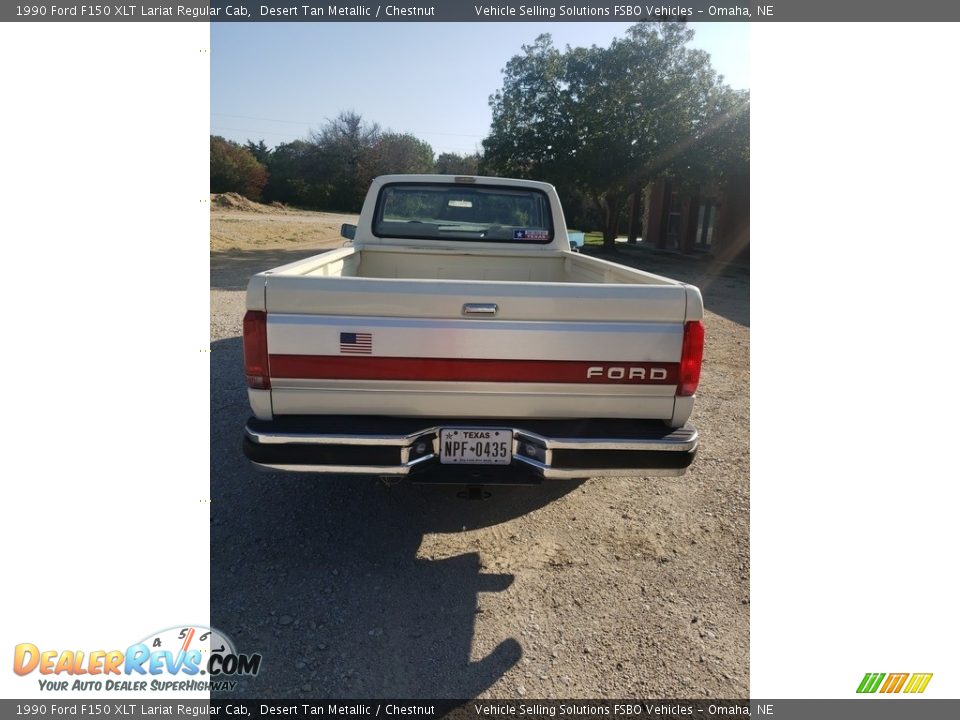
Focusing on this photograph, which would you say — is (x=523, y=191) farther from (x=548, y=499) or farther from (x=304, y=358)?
(x=304, y=358)

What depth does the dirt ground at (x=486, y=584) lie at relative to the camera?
2385mm

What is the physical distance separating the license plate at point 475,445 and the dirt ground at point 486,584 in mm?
693

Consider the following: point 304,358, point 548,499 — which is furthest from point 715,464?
point 304,358

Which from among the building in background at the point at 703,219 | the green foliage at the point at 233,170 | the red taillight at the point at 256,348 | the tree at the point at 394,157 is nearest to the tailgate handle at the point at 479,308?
the red taillight at the point at 256,348

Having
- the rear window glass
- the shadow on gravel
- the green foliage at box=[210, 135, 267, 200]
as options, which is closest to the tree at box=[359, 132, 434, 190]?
the green foliage at box=[210, 135, 267, 200]

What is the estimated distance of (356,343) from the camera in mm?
2584

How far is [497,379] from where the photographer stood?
8.80 feet

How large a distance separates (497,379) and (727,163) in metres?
16.7

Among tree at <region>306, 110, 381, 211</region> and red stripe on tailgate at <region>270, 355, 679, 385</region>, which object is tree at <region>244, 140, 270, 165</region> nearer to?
tree at <region>306, 110, 381, 211</region>

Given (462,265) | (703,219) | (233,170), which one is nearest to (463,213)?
(462,265)

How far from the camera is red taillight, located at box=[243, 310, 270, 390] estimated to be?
2.54m

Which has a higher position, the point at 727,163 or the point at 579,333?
the point at 727,163

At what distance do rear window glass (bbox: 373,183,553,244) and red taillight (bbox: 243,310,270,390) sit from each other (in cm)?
258
